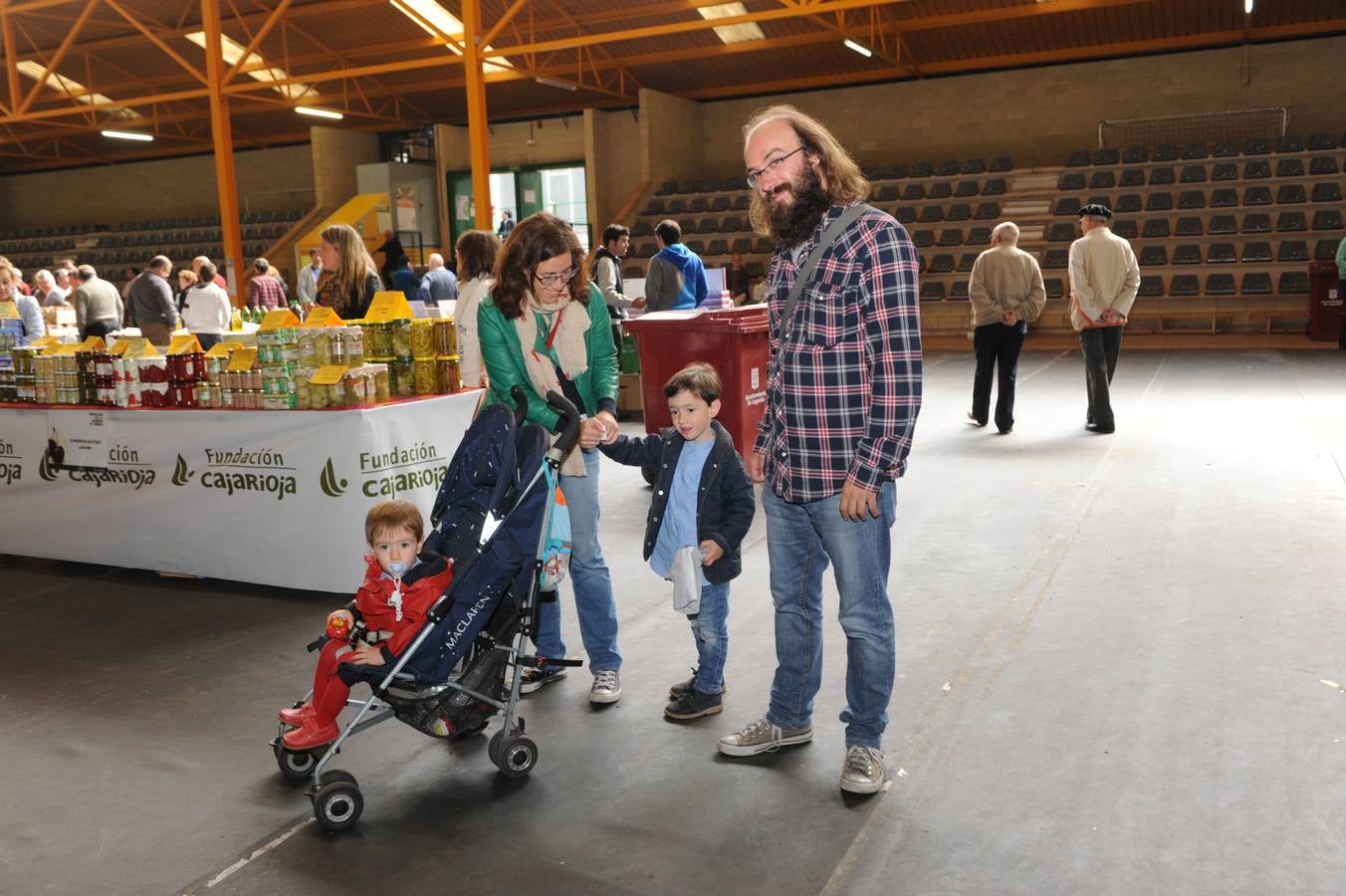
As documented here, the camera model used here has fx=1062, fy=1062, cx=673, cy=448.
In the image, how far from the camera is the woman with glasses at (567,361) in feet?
10.2

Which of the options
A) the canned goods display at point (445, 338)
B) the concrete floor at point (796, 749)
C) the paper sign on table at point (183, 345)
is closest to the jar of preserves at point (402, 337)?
the canned goods display at point (445, 338)

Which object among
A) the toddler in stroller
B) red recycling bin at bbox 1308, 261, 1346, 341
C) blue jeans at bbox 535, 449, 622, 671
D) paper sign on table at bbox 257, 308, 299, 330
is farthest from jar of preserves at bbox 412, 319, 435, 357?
red recycling bin at bbox 1308, 261, 1346, 341

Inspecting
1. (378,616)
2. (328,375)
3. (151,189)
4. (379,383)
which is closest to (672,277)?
(379,383)

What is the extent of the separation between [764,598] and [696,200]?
1640 centimetres

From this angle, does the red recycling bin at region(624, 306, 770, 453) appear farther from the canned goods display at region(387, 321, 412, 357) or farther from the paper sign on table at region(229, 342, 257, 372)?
the paper sign on table at region(229, 342, 257, 372)

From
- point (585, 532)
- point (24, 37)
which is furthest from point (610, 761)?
point (24, 37)

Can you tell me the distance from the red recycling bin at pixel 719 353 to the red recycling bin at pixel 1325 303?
10034 millimetres

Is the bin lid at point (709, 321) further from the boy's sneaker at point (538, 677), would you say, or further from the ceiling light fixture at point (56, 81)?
the ceiling light fixture at point (56, 81)

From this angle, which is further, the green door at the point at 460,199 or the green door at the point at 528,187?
the green door at the point at 460,199

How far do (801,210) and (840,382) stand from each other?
1.37 ft

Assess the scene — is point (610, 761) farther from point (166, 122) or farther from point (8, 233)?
point (8, 233)

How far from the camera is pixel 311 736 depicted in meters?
2.85

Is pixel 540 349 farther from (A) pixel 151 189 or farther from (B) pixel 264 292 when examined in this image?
(A) pixel 151 189

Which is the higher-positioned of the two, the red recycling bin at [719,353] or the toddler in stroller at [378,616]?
the red recycling bin at [719,353]
